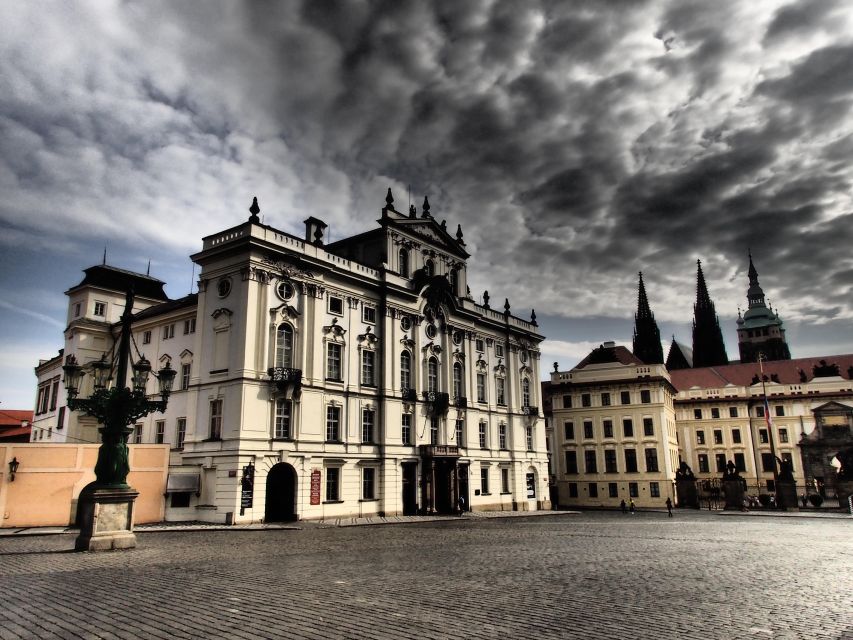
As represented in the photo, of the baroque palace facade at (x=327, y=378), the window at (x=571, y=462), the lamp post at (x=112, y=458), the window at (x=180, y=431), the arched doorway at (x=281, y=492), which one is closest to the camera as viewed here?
the lamp post at (x=112, y=458)

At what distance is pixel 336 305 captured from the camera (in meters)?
43.5

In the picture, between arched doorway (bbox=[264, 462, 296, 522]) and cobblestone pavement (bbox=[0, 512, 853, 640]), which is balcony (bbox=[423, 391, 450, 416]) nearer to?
arched doorway (bbox=[264, 462, 296, 522])

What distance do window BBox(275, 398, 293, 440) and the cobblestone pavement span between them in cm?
1518

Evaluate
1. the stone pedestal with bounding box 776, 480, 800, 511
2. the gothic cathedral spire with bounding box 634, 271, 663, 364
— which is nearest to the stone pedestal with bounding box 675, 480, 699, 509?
the stone pedestal with bounding box 776, 480, 800, 511

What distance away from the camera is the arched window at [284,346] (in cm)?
3903

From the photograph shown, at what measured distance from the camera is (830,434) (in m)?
77.2

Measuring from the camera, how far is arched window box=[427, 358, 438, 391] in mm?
50688

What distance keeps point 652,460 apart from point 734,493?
13.0 metres

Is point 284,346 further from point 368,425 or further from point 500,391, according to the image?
point 500,391

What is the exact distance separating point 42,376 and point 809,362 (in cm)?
9659

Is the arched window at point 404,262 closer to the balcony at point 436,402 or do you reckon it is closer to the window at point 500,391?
the balcony at point 436,402

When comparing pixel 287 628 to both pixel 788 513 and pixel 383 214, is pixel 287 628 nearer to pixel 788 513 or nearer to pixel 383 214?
pixel 383 214

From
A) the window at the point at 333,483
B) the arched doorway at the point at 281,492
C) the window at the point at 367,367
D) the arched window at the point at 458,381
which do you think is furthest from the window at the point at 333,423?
the arched window at the point at 458,381

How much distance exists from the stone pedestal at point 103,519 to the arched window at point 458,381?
3594 cm
